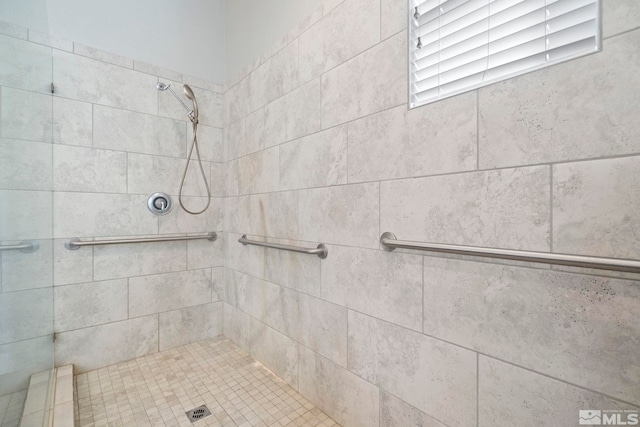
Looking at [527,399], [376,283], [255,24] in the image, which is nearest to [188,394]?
[376,283]

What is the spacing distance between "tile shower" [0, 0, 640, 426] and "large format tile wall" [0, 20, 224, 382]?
0.01 metres

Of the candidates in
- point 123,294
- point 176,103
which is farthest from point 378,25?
point 123,294

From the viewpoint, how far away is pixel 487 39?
0.82 m

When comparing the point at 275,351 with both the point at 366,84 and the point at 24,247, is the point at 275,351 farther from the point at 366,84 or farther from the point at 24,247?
the point at 366,84

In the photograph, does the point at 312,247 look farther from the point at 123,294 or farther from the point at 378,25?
the point at 123,294

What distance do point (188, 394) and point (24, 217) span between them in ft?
3.88

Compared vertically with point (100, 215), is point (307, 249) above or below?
below

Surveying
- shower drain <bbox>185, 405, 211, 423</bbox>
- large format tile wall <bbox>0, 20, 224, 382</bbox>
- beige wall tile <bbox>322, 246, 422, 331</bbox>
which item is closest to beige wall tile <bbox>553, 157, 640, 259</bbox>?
beige wall tile <bbox>322, 246, 422, 331</bbox>

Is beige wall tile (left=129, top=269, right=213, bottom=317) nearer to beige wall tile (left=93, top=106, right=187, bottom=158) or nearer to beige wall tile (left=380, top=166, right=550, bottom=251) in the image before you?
beige wall tile (left=93, top=106, right=187, bottom=158)

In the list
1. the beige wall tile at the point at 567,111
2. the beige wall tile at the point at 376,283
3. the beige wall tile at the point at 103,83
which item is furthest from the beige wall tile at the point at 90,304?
the beige wall tile at the point at 567,111

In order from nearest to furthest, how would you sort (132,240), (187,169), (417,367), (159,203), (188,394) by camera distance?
(417,367) < (188,394) < (132,240) < (159,203) < (187,169)

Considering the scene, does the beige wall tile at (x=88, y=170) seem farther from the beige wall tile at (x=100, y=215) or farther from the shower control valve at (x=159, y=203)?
the shower control valve at (x=159, y=203)

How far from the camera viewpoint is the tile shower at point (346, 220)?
0.66 m

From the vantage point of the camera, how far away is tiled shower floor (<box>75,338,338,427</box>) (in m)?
1.31
